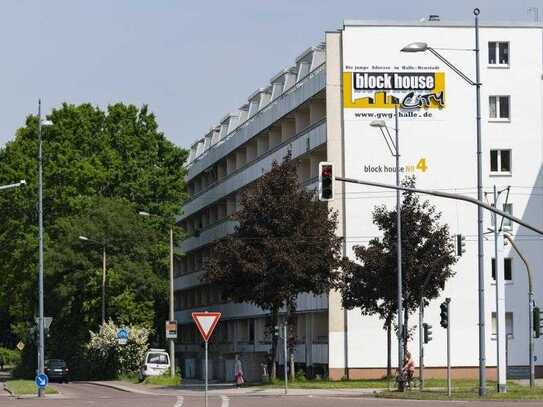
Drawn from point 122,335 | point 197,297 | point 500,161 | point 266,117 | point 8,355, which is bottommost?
point 8,355

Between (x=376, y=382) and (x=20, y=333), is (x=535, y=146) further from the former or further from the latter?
(x=20, y=333)

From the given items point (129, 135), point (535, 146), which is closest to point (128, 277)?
point (129, 135)

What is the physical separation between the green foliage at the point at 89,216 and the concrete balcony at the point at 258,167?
405cm

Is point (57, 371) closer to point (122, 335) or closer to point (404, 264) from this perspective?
point (122, 335)

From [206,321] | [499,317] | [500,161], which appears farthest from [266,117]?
[206,321]

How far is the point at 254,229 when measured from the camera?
57625 millimetres

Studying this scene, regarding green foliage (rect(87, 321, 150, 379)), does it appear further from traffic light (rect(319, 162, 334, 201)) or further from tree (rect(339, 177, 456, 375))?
traffic light (rect(319, 162, 334, 201))

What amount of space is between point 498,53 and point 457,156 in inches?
235

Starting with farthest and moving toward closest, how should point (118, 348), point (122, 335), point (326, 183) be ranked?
1. point (118, 348)
2. point (122, 335)
3. point (326, 183)

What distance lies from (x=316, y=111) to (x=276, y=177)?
10.8 metres

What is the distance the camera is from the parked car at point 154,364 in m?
67.9

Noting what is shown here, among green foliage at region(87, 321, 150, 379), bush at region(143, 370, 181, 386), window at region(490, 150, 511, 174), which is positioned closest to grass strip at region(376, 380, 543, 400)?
bush at region(143, 370, 181, 386)

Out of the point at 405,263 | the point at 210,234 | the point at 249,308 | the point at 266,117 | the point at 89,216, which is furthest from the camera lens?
the point at 210,234

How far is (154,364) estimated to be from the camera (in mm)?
68500
